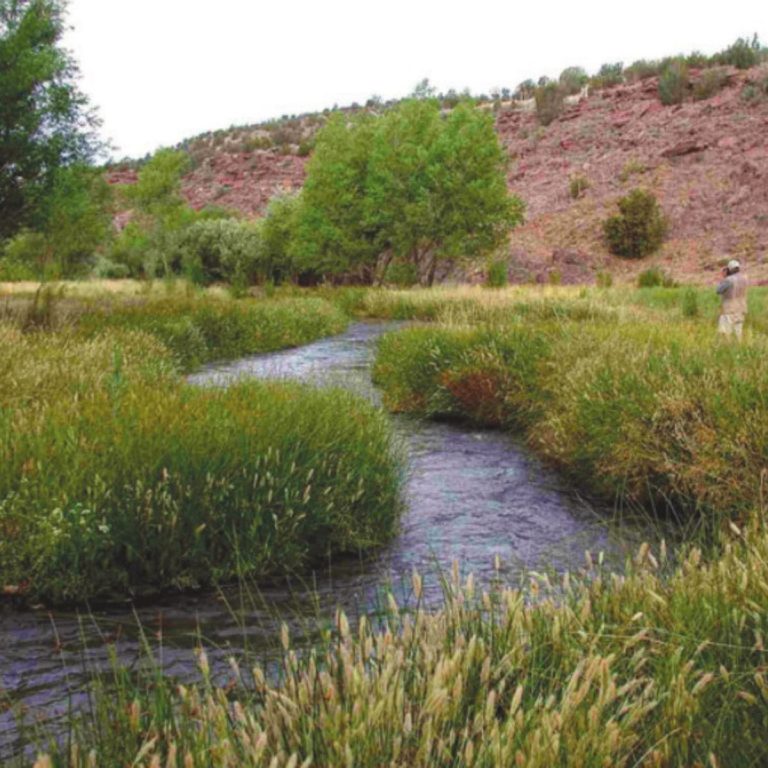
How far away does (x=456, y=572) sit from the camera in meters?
2.92

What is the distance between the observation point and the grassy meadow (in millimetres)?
2205

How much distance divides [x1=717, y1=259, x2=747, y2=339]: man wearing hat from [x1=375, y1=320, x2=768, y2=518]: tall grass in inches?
69.5

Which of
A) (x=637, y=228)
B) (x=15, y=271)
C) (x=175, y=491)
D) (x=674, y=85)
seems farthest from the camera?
(x=674, y=85)

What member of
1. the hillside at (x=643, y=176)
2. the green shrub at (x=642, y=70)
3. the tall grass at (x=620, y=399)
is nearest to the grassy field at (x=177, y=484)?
the tall grass at (x=620, y=399)

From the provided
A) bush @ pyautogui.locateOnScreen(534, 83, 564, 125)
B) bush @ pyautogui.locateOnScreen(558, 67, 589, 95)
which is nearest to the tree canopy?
bush @ pyautogui.locateOnScreen(534, 83, 564, 125)

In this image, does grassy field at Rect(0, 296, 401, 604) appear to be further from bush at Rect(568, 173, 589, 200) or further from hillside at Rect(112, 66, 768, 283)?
bush at Rect(568, 173, 589, 200)

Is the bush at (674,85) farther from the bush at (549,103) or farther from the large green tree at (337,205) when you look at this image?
the large green tree at (337,205)

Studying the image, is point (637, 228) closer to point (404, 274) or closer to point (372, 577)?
point (404, 274)

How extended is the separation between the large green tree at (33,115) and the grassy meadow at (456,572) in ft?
20.1

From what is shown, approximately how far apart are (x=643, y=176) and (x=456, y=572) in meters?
55.2

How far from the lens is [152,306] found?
1942 centimetres

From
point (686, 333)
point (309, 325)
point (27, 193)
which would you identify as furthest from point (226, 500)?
point (309, 325)

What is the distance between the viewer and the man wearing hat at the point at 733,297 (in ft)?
46.0

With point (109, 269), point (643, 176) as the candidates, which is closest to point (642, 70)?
point (643, 176)
